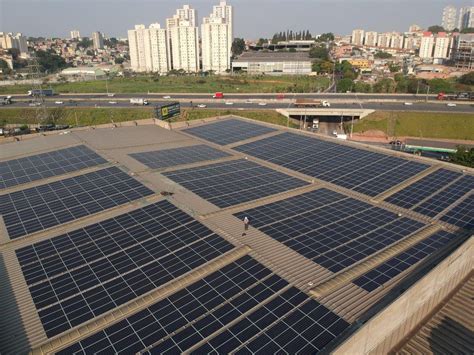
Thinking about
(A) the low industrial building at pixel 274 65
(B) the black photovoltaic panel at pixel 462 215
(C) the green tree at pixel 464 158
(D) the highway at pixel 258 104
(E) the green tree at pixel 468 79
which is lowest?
(C) the green tree at pixel 464 158

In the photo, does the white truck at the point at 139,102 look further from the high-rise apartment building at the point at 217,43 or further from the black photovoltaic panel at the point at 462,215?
the black photovoltaic panel at the point at 462,215

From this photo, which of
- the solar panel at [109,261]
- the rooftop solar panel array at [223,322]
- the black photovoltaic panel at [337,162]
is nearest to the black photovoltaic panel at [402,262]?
the rooftop solar panel array at [223,322]

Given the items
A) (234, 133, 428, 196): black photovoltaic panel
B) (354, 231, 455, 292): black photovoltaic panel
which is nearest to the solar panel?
(354, 231, 455, 292): black photovoltaic panel

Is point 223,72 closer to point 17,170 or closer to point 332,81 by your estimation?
point 332,81

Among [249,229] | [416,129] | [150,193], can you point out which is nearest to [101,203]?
[150,193]

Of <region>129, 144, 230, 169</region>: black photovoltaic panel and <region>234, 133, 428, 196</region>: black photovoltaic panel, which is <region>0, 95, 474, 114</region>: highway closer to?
<region>234, 133, 428, 196</region>: black photovoltaic panel

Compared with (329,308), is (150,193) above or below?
above
